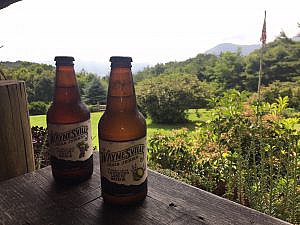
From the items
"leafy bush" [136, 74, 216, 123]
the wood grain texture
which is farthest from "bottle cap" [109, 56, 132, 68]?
"leafy bush" [136, 74, 216, 123]

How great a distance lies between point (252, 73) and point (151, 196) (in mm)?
8861

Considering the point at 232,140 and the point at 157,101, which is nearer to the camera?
the point at 232,140

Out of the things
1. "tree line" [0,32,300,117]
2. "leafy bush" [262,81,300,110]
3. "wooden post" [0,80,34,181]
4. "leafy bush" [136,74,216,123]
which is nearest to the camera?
"wooden post" [0,80,34,181]

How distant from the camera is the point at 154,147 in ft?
9.87

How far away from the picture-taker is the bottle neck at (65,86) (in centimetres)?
66

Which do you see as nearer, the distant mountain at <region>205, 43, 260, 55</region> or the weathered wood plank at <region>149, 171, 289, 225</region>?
the weathered wood plank at <region>149, 171, 289, 225</region>

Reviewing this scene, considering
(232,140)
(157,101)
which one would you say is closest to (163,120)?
(157,101)

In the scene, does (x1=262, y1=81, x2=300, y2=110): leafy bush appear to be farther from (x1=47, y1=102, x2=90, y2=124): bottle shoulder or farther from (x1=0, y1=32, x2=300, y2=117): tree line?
(x1=47, y1=102, x2=90, y2=124): bottle shoulder

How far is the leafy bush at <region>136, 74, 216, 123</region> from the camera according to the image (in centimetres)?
667

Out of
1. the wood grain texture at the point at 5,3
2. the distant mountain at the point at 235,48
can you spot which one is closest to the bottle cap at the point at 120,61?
the wood grain texture at the point at 5,3

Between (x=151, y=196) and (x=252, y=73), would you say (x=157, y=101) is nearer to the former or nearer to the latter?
(x=252, y=73)

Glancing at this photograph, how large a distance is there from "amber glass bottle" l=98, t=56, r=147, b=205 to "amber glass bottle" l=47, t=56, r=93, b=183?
95 millimetres

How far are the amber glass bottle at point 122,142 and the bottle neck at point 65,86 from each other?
0.41 ft

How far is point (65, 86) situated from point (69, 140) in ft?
0.42
